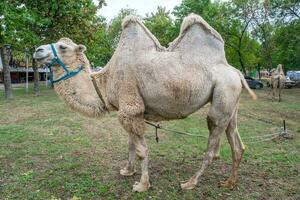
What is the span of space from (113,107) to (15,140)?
3682 mm

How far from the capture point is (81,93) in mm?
4398

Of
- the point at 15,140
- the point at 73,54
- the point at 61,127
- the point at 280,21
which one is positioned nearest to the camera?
the point at 73,54

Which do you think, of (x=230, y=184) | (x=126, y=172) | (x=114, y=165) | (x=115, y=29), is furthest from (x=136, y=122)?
(x=115, y=29)

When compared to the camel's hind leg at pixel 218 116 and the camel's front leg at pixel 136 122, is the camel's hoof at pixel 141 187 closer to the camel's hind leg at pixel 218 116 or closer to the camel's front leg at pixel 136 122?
the camel's front leg at pixel 136 122

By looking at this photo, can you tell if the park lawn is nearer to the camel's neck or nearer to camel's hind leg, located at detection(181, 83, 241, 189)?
camel's hind leg, located at detection(181, 83, 241, 189)

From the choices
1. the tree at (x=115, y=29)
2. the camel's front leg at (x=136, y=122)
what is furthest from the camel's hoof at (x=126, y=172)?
the tree at (x=115, y=29)

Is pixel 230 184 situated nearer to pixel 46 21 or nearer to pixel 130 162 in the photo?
pixel 130 162

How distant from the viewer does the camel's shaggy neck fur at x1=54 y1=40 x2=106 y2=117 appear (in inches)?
172

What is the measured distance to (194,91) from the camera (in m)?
4.15

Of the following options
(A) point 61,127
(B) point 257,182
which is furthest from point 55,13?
(B) point 257,182

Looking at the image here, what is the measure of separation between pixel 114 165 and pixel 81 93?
169cm

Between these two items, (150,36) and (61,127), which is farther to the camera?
(61,127)

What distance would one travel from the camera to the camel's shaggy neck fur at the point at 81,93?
14.4ft

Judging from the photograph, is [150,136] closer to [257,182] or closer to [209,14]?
[257,182]
